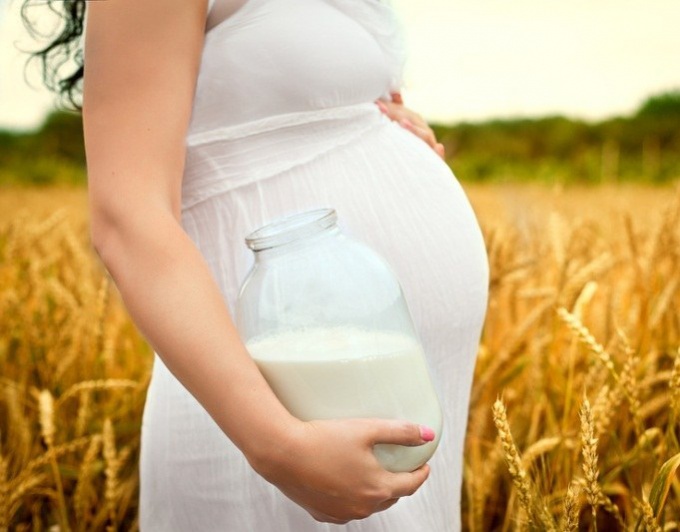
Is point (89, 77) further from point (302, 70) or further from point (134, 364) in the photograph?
point (134, 364)

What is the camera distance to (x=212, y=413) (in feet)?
2.12

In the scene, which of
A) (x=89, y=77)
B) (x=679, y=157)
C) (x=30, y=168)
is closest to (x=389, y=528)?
(x=89, y=77)

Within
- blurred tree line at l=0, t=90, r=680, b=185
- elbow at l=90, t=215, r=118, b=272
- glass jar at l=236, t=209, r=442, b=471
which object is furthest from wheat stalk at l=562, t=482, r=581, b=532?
blurred tree line at l=0, t=90, r=680, b=185

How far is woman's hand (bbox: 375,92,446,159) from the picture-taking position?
3.38ft

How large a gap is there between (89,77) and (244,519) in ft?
1.48

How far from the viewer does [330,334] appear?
64cm

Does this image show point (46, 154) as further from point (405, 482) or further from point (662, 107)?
point (405, 482)

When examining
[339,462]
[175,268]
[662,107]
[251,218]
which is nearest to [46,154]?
[662,107]

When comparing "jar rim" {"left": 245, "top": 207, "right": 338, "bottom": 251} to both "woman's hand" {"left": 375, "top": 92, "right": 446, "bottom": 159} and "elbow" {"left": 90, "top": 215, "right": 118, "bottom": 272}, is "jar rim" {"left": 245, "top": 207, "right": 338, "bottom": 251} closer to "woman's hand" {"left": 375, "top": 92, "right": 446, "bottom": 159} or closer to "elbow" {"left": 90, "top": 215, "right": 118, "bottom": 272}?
"elbow" {"left": 90, "top": 215, "right": 118, "bottom": 272}

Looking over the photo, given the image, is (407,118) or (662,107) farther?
(662,107)

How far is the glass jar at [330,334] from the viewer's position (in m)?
0.64

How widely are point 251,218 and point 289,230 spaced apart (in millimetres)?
139

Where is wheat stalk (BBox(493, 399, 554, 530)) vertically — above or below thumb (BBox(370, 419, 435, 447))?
below

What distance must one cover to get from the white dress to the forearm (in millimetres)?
150
